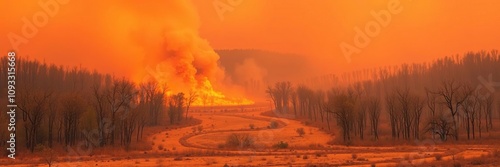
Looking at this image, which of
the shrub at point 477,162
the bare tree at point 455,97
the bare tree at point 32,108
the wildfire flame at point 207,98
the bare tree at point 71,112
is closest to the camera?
the shrub at point 477,162

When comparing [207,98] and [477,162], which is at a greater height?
[207,98]

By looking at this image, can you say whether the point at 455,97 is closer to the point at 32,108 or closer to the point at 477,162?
the point at 477,162

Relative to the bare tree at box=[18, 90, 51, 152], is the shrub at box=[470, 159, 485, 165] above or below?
below

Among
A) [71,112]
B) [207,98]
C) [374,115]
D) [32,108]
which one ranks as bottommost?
[374,115]

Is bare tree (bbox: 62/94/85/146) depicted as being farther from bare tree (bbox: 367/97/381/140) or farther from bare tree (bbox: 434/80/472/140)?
bare tree (bbox: 434/80/472/140)

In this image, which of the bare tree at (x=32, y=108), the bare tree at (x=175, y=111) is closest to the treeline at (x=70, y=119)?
the bare tree at (x=32, y=108)

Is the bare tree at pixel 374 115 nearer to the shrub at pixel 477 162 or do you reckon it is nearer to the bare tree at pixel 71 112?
the shrub at pixel 477 162

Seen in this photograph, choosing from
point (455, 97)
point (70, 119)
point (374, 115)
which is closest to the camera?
point (70, 119)

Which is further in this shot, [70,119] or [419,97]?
[419,97]

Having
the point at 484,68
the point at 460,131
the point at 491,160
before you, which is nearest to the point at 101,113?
the point at 491,160

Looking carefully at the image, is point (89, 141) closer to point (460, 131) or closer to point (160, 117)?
point (160, 117)

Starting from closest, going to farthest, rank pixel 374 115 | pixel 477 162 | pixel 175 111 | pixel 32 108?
pixel 477 162 < pixel 32 108 < pixel 374 115 < pixel 175 111

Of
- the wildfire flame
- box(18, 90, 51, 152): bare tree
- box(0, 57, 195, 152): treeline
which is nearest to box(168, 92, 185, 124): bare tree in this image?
box(0, 57, 195, 152): treeline

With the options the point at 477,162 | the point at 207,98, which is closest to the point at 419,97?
the point at 477,162
